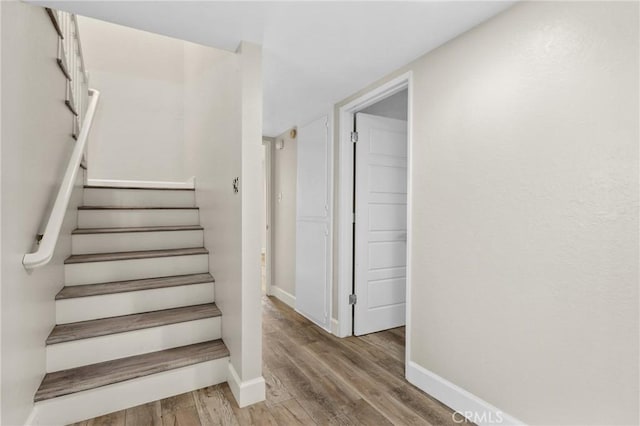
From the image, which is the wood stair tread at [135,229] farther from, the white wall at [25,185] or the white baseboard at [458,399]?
the white baseboard at [458,399]

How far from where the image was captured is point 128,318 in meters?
2.11

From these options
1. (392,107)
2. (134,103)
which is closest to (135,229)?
(134,103)

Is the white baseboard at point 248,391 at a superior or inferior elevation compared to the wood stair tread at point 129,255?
inferior

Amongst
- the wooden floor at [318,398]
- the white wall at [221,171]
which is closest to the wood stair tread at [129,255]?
the white wall at [221,171]

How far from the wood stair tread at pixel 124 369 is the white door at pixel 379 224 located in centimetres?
138

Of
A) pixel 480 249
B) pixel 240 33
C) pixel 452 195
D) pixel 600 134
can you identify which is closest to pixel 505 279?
pixel 480 249

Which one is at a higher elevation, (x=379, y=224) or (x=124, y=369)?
(x=379, y=224)

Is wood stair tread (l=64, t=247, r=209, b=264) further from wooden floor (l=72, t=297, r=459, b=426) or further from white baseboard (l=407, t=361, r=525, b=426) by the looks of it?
white baseboard (l=407, t=361, r=525, b=426)

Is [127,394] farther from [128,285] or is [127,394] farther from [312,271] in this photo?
[312,271]

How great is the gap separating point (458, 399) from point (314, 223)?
1.95 meters

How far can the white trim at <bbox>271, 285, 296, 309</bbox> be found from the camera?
376 centimetres

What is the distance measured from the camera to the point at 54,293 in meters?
1.95

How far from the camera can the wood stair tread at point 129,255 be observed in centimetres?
225

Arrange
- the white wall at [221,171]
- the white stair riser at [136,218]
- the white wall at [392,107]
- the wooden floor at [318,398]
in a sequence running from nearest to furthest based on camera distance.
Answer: the wooden floor at [318,398], the white wall at [221,171], the white stair riser at [136,218], the white wall at [392,107]
